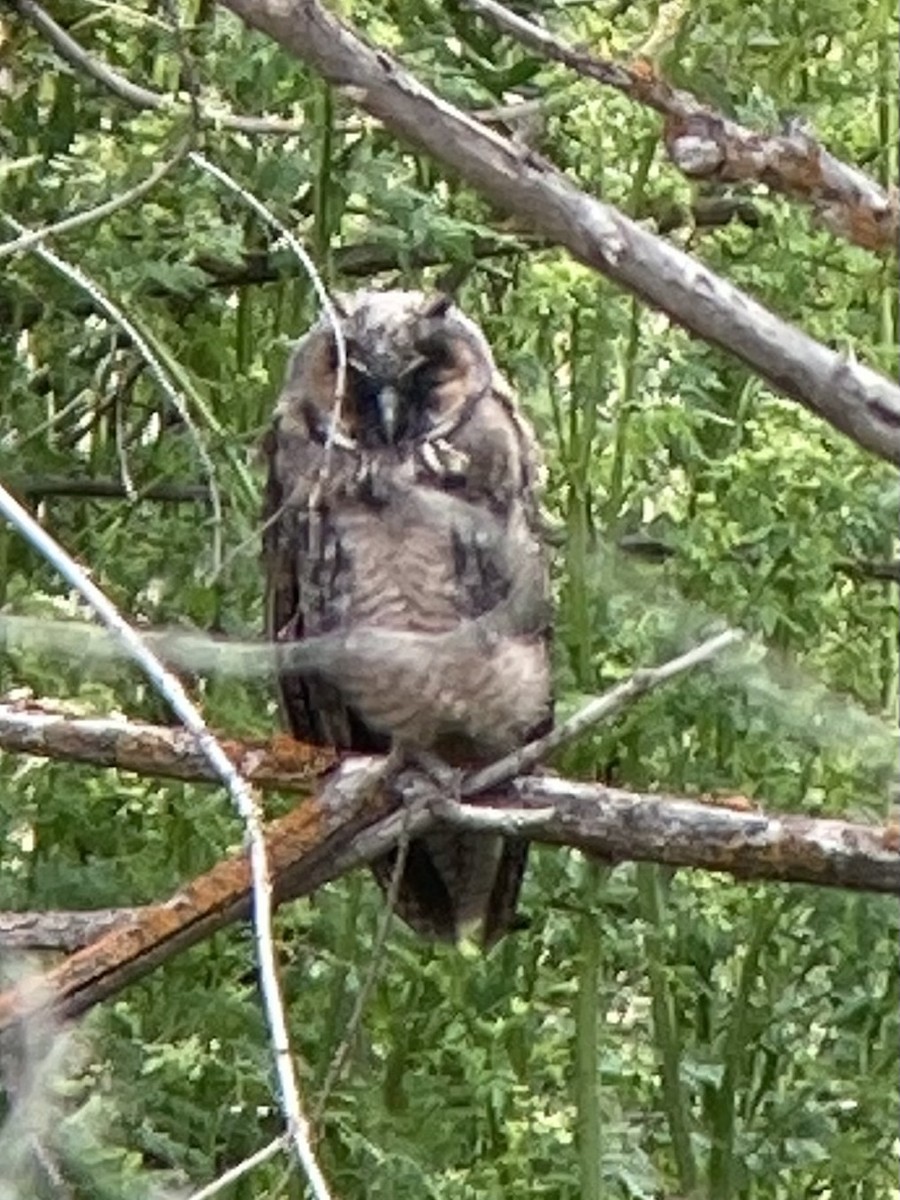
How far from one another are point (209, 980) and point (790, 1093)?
2.09 ft

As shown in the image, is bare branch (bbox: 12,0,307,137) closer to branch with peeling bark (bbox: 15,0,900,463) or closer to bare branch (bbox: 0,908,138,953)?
bare branch (bbox: 0,908,138,953)

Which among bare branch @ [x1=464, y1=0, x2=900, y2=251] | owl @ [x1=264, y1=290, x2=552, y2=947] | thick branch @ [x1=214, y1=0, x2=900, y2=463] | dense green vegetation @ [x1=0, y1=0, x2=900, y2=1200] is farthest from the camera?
owl @ [x1=264, y1=290, x2=552, y2=947]

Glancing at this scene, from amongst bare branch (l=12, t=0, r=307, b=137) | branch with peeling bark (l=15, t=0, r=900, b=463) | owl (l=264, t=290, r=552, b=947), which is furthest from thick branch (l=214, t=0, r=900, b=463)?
owl (l=264, t=290, r=552, b=947)

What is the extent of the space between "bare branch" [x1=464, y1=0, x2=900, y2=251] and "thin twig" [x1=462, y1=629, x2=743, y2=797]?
214 mm

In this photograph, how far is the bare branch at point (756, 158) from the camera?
1.14 m

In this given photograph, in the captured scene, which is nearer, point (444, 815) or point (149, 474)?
point (444, 815)

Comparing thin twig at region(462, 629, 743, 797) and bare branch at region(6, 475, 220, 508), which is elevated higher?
thin twig at region(462, 629, 743, 797)

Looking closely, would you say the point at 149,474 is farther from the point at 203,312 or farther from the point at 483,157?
the point at 483,157

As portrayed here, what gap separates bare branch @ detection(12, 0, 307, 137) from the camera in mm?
2229

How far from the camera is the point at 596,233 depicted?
3.52 feet

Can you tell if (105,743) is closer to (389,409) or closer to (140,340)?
(140,340)

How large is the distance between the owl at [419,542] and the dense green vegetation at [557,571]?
0.04 m

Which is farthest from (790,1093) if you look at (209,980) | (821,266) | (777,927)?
(821,266)

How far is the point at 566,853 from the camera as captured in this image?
2.48 meters
